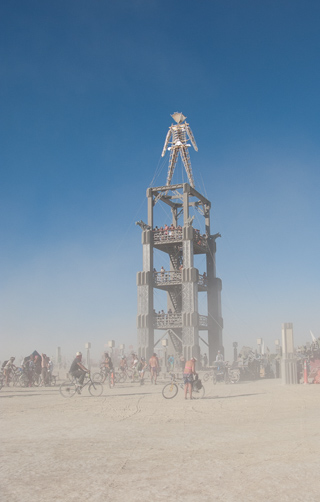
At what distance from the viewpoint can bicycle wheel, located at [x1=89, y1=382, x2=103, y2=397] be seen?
2030cm

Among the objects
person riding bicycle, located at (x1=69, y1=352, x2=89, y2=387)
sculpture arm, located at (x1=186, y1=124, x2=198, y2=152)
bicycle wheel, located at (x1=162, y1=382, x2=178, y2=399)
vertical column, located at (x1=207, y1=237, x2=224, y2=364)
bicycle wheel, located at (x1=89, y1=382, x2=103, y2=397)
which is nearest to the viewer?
bicycle wheel, located at (x1=162, y1=382, x2=178, y2=399)

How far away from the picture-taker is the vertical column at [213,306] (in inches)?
1829

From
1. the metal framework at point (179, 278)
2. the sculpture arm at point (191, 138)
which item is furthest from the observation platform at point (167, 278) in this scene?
the sculpture arm at point (191, 138)

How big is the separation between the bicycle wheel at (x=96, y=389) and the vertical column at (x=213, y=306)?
86.7 ft

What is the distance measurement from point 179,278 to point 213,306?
230 inches

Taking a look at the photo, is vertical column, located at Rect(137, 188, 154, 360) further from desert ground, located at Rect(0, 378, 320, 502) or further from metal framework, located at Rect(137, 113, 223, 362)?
desert ground, located at Rect(0, 378, 320, 502)

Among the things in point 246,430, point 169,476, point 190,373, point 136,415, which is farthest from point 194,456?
point 190,373

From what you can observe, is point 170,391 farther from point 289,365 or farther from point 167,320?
point 167,320

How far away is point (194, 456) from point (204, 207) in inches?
1636

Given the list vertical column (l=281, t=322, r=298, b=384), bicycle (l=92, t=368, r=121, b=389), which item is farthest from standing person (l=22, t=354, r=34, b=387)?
vertical column (l=281, t=322, r=298, b=384)

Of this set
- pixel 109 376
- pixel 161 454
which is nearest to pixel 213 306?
pixel 109 376

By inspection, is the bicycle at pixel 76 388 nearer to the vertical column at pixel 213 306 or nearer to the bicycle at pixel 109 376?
the bicycle at pixel 109 376

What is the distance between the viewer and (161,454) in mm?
8594

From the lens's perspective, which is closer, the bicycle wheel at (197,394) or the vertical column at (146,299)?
the bicycle wheel at (197,394)
